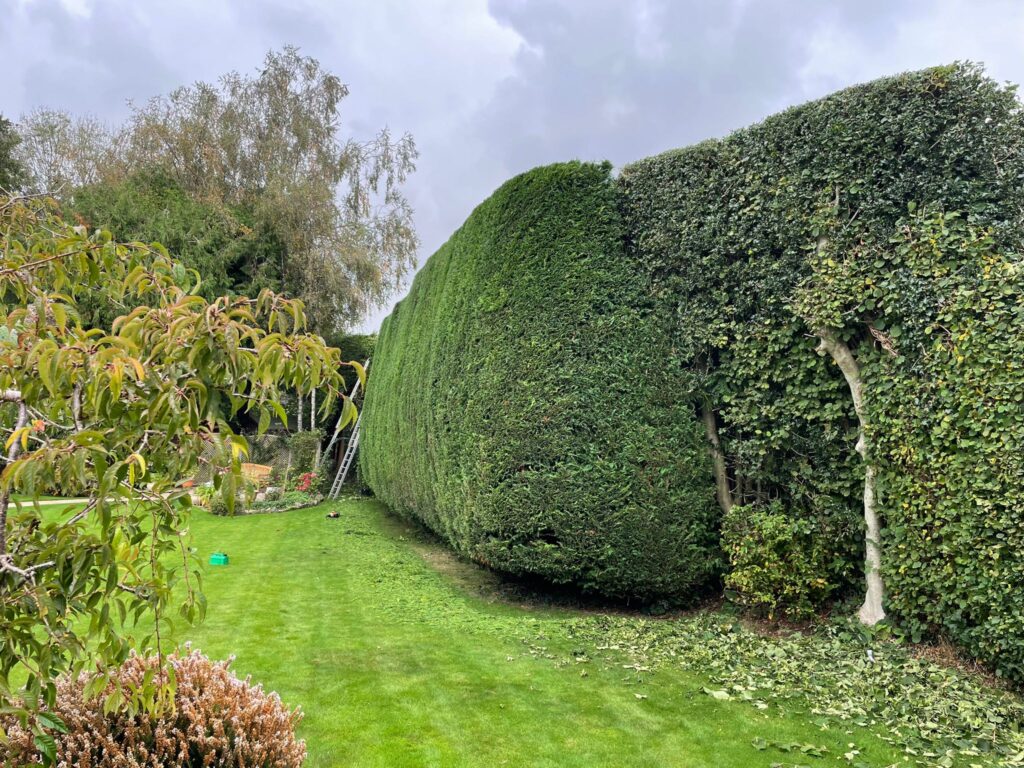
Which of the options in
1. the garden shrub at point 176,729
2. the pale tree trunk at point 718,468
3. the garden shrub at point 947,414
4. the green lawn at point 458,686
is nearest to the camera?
the garden shrub at point 176,729

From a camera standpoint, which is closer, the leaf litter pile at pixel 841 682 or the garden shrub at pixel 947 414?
the leaf litter pile at pixel 841 682

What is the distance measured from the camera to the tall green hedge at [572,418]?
577cm

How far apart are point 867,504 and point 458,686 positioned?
12.1ft

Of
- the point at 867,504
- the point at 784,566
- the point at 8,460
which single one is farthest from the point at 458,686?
the point at 867,504

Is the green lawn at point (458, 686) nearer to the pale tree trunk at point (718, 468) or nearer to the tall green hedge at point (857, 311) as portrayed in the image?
the tall green hedge at point (857, 311)

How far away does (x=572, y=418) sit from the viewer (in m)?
5.91

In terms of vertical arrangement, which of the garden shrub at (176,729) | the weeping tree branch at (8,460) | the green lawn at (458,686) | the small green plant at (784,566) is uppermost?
the weeping tree branch at (8,460)

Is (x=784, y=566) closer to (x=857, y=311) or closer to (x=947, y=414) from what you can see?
(x=947, y=414)

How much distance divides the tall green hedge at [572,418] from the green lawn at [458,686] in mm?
873

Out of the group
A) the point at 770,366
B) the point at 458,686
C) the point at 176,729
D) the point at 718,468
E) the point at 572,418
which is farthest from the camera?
the point at 718,468

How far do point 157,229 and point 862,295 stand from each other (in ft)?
60.5

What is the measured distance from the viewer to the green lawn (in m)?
3.39

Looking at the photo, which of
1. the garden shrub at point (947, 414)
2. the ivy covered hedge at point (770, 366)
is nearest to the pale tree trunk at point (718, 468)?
the ivy covered hedge at point (770, 366)

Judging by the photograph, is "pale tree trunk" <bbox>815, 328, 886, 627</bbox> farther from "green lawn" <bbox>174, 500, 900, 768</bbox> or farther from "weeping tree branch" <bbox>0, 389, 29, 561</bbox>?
"weeping tree branch" <bbox>0, 389, 29, 561</bbox>
